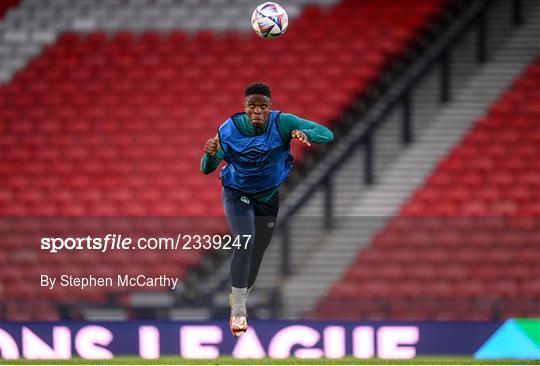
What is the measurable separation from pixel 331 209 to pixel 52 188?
3272 mm

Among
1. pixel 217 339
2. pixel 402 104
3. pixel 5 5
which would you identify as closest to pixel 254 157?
pixel 217 339

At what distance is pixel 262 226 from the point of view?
7.48 m

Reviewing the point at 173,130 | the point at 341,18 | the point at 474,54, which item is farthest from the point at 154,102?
the point at 474,54

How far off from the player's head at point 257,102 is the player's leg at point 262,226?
0.69 metres

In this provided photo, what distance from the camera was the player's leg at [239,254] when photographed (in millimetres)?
7152

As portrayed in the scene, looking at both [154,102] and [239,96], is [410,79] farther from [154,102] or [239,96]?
[154,102]

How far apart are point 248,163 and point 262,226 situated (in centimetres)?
51

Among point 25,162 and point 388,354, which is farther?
point 25,162

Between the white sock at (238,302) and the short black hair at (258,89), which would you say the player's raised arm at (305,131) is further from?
the white sock at (238,302)

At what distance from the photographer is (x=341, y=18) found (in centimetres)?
1339

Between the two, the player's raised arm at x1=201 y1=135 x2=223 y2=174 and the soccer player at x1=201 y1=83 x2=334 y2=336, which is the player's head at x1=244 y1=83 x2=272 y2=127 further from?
the player's raised arm at x1=201 y1=135 x2=223 y2=174

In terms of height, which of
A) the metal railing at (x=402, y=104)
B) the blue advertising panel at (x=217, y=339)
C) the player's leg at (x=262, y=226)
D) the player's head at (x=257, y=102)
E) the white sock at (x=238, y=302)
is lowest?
the white sock at (x=238, y=302)

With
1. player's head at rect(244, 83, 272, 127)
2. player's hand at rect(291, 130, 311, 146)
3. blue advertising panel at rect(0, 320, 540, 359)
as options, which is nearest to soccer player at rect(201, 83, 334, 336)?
player's head at rect(244, 83, 272, 127)

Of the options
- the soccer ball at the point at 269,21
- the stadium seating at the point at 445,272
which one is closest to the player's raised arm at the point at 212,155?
the soccer ball at the point at 269,21
